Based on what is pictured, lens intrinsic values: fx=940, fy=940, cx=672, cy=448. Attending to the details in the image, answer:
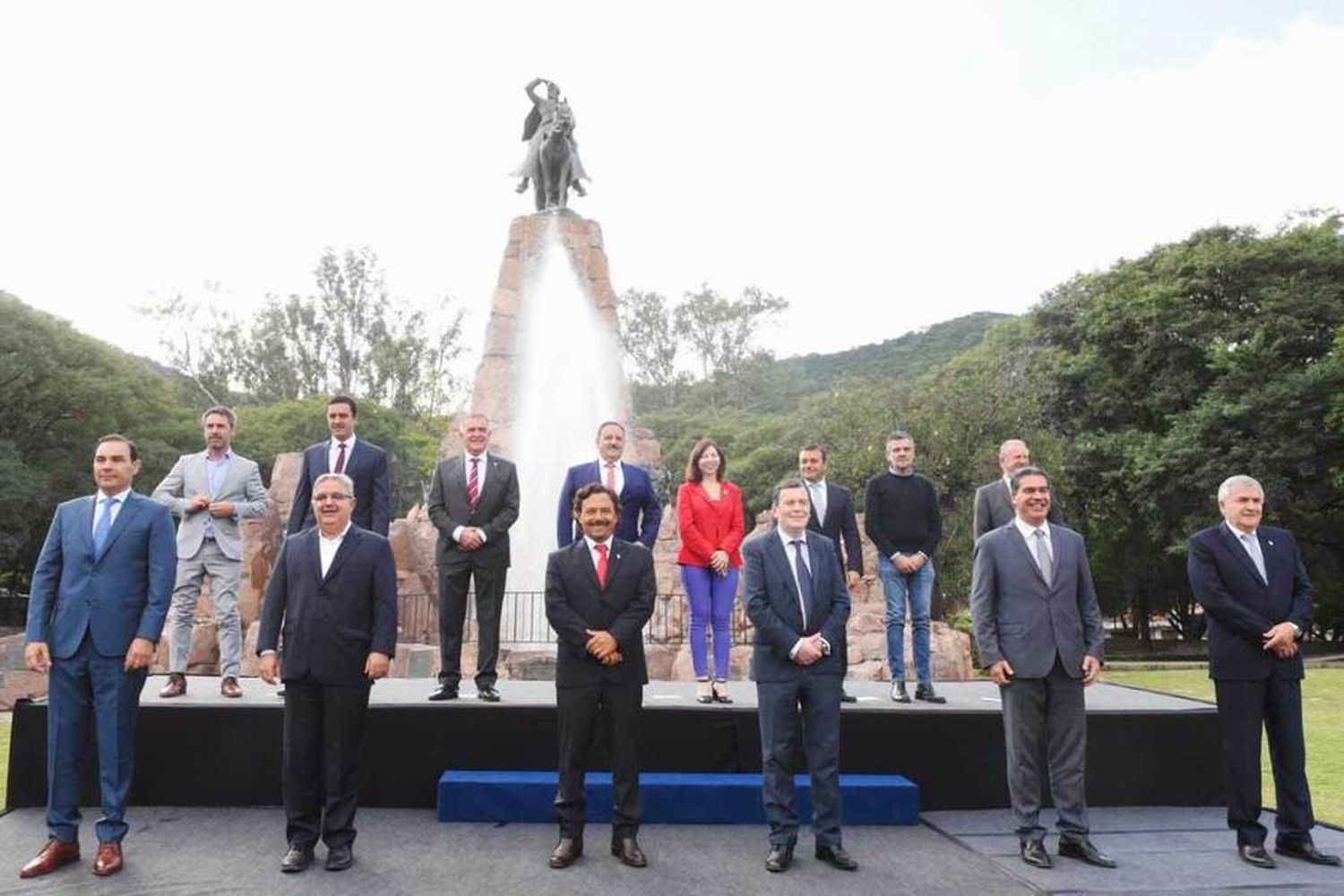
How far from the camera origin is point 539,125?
1529 cm

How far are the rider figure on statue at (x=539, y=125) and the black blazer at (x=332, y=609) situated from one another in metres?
11.8

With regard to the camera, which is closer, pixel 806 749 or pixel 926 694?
pixel 806 749

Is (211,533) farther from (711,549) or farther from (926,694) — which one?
(926,694)

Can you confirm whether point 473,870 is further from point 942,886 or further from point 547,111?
point 547,111

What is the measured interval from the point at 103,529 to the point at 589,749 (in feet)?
8.46

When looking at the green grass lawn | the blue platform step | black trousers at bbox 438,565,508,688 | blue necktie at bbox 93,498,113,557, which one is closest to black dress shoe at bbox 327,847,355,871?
the blue platform step

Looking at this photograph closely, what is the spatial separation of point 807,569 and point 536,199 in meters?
12.2

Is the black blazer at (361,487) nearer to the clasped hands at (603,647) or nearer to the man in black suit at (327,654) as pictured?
the man in black suit at (327,654)

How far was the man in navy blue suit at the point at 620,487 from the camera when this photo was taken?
603 centimetres

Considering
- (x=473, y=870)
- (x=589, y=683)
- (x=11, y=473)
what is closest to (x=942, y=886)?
(x=589, y=683)

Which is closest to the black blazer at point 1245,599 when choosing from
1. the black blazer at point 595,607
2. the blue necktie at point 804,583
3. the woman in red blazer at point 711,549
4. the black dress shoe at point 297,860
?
the blue necktie at point 804,583

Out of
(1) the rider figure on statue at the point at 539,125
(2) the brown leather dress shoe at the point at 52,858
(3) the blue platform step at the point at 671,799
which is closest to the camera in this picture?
(2) the brown leather dress shoe at the point at 52,858

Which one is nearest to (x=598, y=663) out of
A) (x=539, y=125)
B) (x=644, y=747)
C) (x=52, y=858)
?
(x=644, y=747)

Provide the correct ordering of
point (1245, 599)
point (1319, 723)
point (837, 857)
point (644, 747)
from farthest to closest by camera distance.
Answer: point (1319, 723)
point (644, 747)
point (1245, 599)
point (837, 857)
